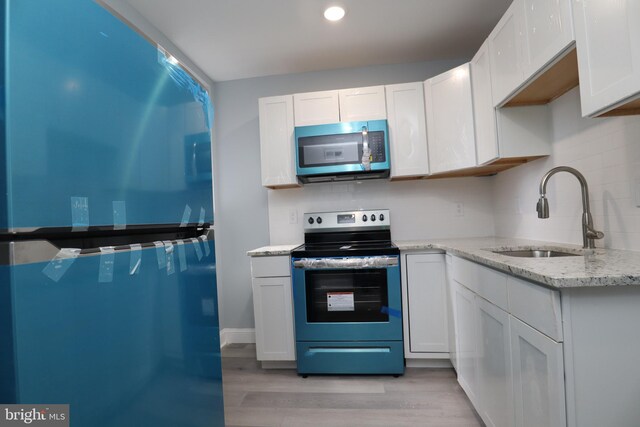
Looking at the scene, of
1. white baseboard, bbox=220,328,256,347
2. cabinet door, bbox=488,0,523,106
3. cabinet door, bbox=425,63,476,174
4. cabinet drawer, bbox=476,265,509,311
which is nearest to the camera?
cabinet drawer, bbox=476,265,509,311

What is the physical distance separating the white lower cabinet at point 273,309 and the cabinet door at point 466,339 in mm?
1172

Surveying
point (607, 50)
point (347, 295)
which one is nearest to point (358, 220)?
point (347, 295)

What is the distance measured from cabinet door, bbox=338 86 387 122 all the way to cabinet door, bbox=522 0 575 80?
1221mm

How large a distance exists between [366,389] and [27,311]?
208 centimetres

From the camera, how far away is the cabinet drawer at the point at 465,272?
1.69 m

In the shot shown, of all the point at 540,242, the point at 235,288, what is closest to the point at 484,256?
the point at 540,242

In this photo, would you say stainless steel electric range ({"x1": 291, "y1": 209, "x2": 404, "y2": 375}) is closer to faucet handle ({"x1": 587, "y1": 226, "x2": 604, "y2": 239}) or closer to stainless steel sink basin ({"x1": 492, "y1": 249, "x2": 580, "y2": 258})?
stainless steel sink basin ({"x1": 492, "y1": 249, "x2": 580, "y2": 258})

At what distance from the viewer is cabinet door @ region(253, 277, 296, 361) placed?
2.44 metres

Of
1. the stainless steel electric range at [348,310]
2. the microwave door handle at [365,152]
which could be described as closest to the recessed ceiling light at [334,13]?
the microwave door handle at [365,152]

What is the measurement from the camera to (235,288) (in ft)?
10.3

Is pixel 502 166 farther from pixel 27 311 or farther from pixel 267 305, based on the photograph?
pixel 27 311

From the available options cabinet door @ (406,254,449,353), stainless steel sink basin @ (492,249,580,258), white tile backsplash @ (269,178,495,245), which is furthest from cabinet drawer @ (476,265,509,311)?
white tile backsplash @ (269,178,495,245)

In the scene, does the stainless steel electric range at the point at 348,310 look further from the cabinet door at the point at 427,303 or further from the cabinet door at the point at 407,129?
the cabinet door at the point at 407,129

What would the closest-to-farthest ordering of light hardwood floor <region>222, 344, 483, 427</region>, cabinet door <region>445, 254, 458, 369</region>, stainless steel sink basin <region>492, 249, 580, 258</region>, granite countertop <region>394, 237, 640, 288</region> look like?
granite countertop <region>394, 237, 640, 288</region>, stainless steel sink basin <region>492, 249, 580, 258</region>, light hardwood floor <region>222, 344, 483, 427</region>, cabinet door <region>445, 254, 458, 369</region>
